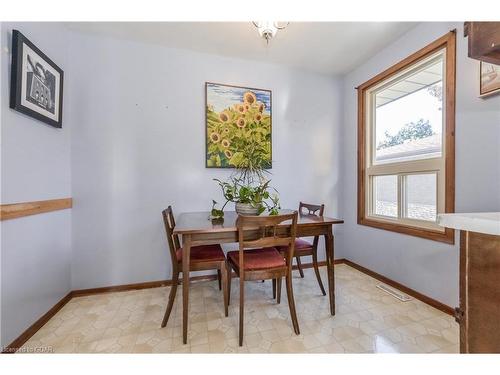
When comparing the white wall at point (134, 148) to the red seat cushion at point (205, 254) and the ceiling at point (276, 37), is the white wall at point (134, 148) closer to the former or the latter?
the ceiling at point (276, 37)

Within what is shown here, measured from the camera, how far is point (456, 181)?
5.40 feet

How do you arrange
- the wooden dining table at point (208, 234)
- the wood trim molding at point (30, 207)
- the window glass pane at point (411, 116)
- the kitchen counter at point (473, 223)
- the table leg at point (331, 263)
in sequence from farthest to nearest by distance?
1. the window glass pane at point (411, 116)
2. the table leg at point (331, 263)
3. the wooden dining table at point (208, 234)
4. the wood trim molding at point (30, 207)
5. the kitchen counter at point (473, 223)

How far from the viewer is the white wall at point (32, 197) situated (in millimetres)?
1294

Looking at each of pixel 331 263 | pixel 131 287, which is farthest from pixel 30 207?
pixel 331 263

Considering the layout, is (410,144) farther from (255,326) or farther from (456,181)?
(255,326)

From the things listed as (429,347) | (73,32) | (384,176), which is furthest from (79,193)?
(384,176)

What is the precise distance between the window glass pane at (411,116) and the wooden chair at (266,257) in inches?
59.3

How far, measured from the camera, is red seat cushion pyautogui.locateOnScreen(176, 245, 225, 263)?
5.15 feet

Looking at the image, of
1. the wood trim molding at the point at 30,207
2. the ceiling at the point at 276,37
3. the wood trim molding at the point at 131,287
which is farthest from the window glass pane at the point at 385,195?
the wood trim molding at the point at 30,207

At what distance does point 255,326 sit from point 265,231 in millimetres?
724

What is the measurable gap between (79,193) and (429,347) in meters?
2.97

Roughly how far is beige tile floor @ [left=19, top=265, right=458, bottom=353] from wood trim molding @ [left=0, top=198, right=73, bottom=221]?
2.78ft
